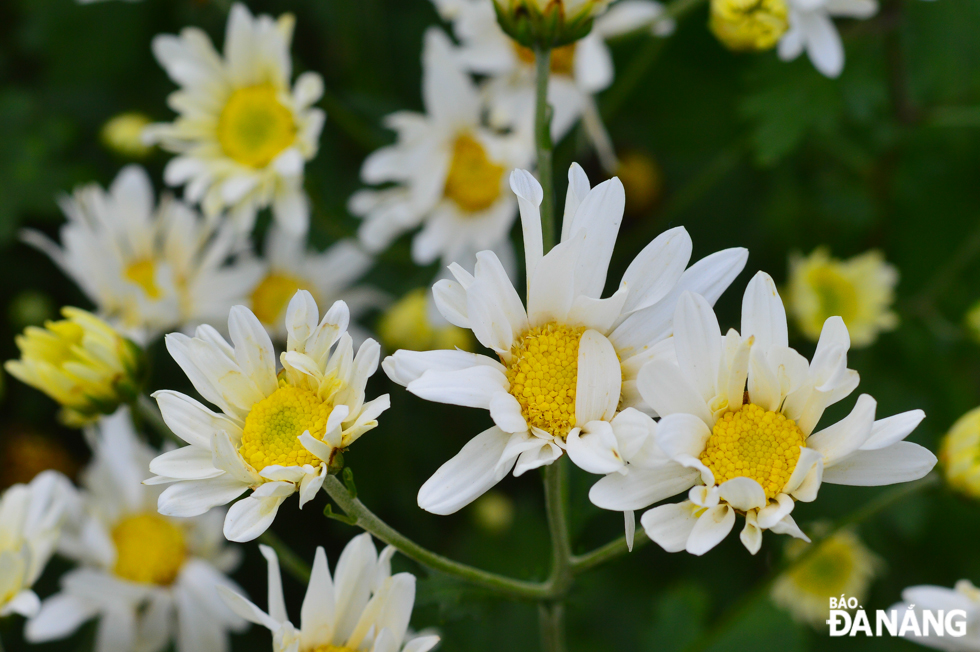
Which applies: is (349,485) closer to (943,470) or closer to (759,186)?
(943,470)

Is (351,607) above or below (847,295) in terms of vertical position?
above

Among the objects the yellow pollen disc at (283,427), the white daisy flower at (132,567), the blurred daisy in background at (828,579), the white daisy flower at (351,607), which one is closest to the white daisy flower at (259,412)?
the yellow pollen disc at (283,427)

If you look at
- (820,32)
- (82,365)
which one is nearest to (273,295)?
(82,365)

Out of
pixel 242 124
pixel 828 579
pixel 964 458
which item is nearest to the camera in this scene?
pixel 964 458

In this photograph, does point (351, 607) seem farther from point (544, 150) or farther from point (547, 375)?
point (544, 150)

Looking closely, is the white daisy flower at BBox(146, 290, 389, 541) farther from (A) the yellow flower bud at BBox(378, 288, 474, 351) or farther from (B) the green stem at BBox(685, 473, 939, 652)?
(A) the yellow flower bud at BBox(378, 288, 474, 351)
